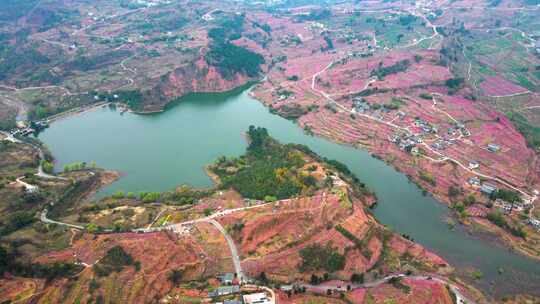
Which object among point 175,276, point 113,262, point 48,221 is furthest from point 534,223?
point 48,221

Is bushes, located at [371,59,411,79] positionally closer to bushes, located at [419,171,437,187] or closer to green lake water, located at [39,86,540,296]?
green lake water, located at [39,86,540,296]

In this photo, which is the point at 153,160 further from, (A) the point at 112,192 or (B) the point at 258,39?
(B) the point at 258,39

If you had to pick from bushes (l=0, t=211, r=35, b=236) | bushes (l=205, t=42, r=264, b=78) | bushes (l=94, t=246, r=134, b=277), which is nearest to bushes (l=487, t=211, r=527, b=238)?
bushes (l=94, t=246, r=134, b=277)

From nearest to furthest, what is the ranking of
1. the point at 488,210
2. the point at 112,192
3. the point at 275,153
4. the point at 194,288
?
the point at 194,288 < the point at 488,210 < the point at 112,192 < the point at 275,153

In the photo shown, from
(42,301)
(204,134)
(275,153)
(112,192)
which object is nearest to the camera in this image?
(42,301)

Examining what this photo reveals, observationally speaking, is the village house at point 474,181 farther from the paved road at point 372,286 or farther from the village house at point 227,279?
the village house at point 227,279

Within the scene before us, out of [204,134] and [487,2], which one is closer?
[204,134]

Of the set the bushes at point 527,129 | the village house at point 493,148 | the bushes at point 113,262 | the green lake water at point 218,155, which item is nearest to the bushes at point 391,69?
the bushes at point 527,129

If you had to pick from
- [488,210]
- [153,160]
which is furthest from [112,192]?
[488,210]
